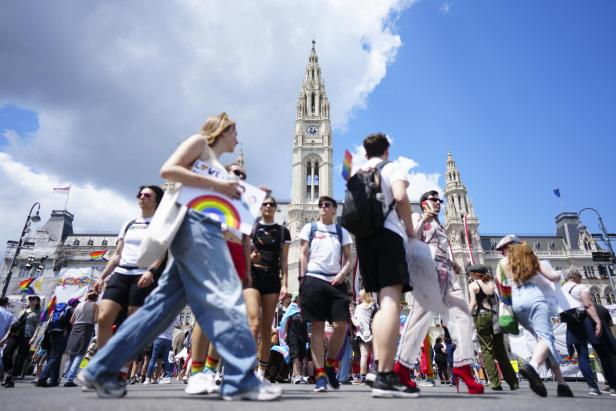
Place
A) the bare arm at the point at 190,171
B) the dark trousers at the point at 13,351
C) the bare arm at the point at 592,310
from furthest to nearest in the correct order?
the dark trousers at the point at 13,351 → the bare arm at the point at 592,310 → the bare arm at the point at 190,171

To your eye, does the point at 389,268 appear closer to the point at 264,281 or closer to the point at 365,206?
the point at 365,206

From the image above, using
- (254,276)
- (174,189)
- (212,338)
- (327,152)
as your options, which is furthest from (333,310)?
(327,152)

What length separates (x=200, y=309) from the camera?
2.61m

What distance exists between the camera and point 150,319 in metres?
2.66

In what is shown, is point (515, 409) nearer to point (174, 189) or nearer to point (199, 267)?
point (199, 267)

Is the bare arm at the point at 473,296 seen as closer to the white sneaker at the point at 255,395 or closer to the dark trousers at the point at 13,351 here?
the white sneaker at the point at 255,395

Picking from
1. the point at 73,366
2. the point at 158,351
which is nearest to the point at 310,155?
the point at 158,351

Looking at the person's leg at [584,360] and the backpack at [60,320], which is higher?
the backpack at [60,320]

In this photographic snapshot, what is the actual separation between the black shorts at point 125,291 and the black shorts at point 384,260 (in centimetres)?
266

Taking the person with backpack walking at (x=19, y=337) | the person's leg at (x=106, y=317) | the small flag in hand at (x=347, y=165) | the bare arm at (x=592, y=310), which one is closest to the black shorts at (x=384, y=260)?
the small flag in hand at (x=347, y=165)

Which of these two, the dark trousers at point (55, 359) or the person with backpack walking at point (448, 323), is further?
the dark trousers at point (55, 359)

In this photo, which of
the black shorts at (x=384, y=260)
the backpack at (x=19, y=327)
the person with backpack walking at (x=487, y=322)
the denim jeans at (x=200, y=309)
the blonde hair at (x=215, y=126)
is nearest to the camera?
the denim jeans at (x=200, y=309)

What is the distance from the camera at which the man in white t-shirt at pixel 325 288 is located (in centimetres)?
472

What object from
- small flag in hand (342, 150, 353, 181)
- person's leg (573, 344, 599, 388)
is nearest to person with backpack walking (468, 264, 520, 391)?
person's leg (573, 344, 599, 388)
